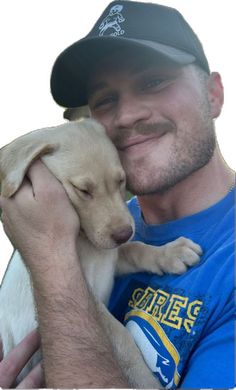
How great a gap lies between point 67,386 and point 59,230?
2.08 feet

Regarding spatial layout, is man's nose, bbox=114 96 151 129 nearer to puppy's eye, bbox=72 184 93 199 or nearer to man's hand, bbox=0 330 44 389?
puppy's eye, bbox=72 184 93 199

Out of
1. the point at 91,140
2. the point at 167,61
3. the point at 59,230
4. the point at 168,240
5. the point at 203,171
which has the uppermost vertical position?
the point at 167,61

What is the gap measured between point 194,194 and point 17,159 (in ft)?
2.88

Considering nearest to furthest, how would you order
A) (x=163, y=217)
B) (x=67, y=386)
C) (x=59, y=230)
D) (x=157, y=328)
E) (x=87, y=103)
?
(x=67, y=386) → (x=157, y=328) → (x=59, y=230) → (x=163, y=217) → (x=87, y=103)

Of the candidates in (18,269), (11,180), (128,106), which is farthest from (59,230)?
(128,106)

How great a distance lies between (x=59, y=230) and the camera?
83.2 inches

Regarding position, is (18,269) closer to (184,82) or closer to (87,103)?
(87,103)

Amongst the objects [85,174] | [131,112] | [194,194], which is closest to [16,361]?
[85,174]

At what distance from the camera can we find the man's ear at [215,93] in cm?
274

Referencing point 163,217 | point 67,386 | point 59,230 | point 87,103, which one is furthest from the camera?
point 87,103

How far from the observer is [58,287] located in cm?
198

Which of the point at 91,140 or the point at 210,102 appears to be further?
the point at 210,102

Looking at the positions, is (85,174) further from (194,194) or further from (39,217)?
(194,194)

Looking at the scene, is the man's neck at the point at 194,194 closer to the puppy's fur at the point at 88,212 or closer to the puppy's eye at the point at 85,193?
the puppy's fur at the point at 88,212
